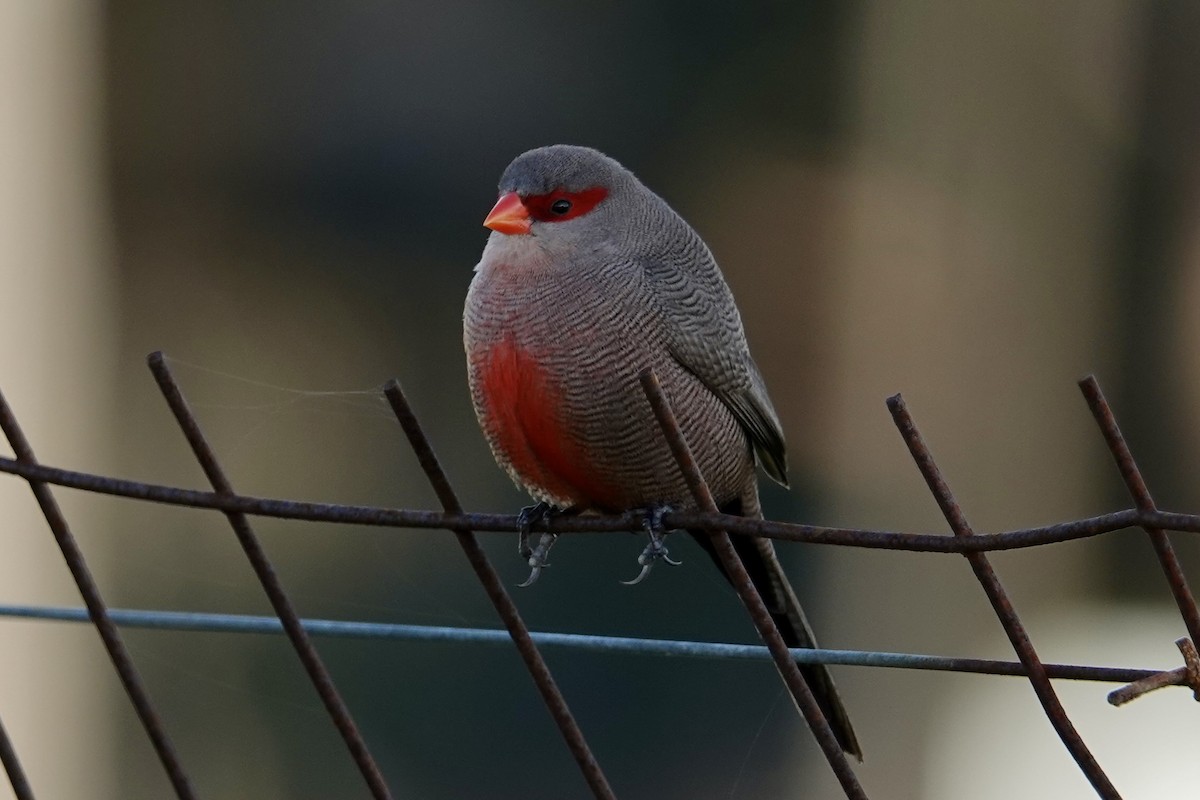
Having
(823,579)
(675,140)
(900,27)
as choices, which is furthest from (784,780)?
(900,27)

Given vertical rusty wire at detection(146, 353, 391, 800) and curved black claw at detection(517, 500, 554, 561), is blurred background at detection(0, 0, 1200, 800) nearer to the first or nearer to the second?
curved black claw at detection(517, 500, 554, 561)

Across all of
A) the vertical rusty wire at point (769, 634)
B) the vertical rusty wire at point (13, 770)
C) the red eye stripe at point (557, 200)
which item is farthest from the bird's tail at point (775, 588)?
the vertical rusty wire at point (13, 770)

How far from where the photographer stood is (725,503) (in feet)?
9.17

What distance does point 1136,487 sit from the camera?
1.25 m

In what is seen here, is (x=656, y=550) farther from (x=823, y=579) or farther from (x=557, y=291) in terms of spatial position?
(x=823, y=579)

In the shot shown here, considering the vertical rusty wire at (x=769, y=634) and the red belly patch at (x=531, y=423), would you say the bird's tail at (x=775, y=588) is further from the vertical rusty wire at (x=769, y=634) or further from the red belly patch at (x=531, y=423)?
the vertical rusty wire at (x=769, y=634)

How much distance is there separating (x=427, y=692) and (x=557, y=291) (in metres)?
3.36

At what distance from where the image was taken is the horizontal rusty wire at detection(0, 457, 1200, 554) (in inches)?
50.0

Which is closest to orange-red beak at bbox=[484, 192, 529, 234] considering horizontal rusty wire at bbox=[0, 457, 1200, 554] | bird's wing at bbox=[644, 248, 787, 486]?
bird's wing at bbox=[644, 248, 787, 486]

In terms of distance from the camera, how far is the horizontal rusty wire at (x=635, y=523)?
1.27 metres

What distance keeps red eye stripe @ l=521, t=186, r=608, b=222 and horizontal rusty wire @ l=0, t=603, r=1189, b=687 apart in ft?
3.25

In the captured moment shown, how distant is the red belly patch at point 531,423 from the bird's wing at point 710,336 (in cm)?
25

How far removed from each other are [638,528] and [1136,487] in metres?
0.73

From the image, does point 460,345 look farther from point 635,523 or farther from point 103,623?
point 103,623
